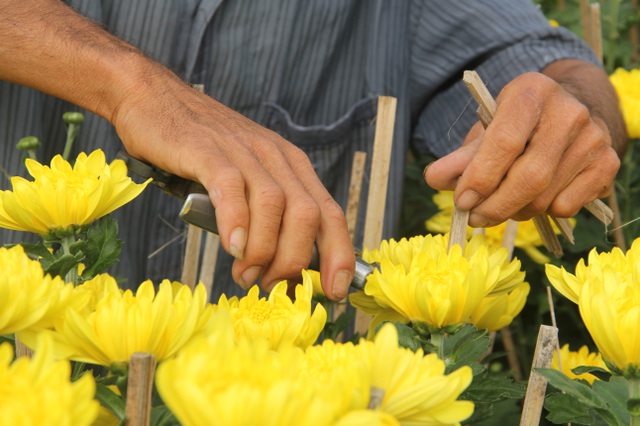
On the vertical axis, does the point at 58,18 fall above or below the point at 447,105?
above

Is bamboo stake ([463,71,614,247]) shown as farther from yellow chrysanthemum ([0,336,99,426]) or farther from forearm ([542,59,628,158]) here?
yellow chrysanthemum ([0,336,99,426])

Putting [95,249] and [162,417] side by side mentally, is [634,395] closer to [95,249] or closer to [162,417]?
[162,417]

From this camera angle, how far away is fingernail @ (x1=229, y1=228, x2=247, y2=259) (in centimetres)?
70

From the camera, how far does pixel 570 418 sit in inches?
23.8

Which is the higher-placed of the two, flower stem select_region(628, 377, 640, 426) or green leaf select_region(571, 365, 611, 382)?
flower stem select_region(628, 377, 640, 426)

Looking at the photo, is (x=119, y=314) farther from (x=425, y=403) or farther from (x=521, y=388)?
(x=521, y=388)

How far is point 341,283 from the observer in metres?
0.72

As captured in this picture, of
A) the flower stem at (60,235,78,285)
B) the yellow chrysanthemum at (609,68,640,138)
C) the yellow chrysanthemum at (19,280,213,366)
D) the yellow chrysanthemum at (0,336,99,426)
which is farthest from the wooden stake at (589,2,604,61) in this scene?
the yellow chrysanthemum at (0,336,99,426)

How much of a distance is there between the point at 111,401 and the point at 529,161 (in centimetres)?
55

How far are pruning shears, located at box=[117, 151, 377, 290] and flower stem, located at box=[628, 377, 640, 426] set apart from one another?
237 mm

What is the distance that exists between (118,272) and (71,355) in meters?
0.98

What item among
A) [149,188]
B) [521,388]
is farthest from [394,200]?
[521,388]

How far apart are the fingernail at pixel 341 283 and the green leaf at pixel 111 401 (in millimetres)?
264

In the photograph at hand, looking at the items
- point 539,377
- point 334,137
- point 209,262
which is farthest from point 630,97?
point 539,377
